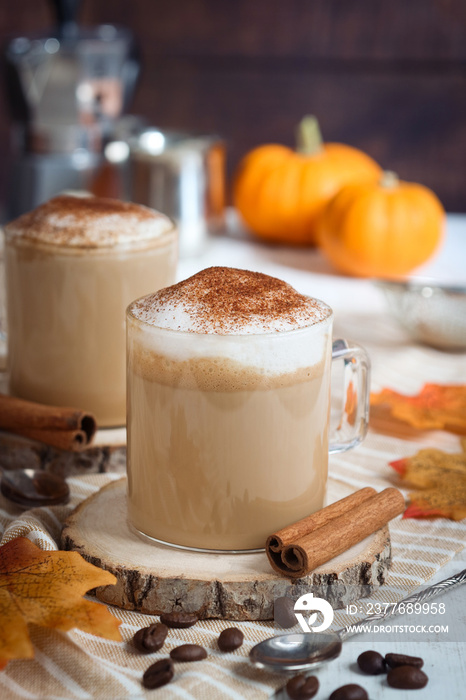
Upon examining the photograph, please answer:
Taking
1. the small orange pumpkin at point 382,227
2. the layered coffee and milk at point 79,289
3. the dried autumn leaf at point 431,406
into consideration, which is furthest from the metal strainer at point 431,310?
the layered coffee and milk at point 79,289

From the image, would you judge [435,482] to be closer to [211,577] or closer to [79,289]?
[211,577]

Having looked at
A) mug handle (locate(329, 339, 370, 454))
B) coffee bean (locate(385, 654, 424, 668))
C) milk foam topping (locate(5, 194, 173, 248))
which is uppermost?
milk foam topping (locate(5, 194, 173, 248))

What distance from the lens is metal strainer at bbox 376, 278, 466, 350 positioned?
1.39 m

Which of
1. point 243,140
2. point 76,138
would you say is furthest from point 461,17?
point 76,138

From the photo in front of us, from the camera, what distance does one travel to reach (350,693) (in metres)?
0.64

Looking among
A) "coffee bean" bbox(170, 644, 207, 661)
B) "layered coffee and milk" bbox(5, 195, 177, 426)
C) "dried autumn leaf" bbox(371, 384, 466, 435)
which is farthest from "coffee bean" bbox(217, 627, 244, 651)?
"dried autumn leaf" bbox(371, 384, 466, 435)

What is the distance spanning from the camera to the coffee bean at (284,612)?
0.74 m

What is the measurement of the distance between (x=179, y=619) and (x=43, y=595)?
0.39 feet

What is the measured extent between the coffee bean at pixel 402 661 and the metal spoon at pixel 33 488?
41 cm

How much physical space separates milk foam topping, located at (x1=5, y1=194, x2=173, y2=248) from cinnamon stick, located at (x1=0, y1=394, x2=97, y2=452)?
0.19m

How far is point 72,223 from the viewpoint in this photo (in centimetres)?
101

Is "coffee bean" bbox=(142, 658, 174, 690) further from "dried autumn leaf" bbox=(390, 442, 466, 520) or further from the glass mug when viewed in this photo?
"dried autumn leaf" bbox=(390, 442, 466, 520)

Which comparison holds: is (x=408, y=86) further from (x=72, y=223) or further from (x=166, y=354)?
(x=166, y=354)

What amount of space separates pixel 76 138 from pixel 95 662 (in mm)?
1660
